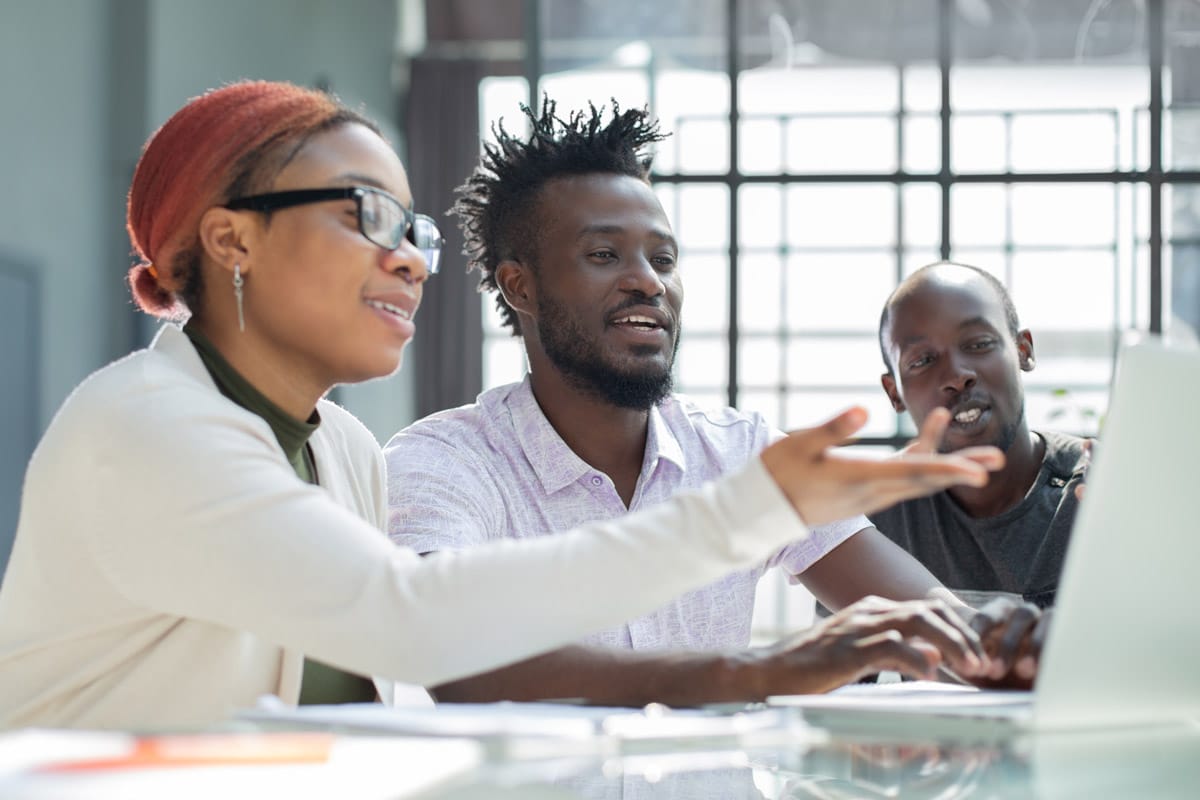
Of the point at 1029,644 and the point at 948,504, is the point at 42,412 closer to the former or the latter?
the point at 948,504

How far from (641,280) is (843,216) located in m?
4.45

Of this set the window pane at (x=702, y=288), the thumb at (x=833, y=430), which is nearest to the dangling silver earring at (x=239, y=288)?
the thumb at (x=833, y=430)

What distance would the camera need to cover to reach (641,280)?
2.00 metres

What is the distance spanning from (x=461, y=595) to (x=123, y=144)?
4.76 meters

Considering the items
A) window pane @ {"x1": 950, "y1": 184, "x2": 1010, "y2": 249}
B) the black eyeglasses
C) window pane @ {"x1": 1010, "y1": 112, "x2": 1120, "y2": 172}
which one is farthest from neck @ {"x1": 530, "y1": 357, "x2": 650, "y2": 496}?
window pane @ {"x1": 950, "y1": 184, "x2": 1010, "y2": 249}

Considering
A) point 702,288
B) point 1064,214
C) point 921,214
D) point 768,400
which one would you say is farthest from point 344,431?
point 702,288

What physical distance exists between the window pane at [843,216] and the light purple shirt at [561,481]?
424 cm

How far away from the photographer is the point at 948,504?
222cm

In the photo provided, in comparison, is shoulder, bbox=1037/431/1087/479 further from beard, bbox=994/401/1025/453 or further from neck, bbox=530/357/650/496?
neck, bbox=530/357/650/496

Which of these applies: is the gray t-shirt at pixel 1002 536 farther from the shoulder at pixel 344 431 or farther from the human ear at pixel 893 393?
the shoulder at pixel 344 431

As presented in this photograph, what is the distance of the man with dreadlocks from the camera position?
70.1 inches

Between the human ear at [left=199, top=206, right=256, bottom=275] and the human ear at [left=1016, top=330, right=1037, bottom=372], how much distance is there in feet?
4.98

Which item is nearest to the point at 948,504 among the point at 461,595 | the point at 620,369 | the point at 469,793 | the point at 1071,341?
the point at 620,369

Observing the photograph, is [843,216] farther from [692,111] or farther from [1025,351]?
[1025,351]
